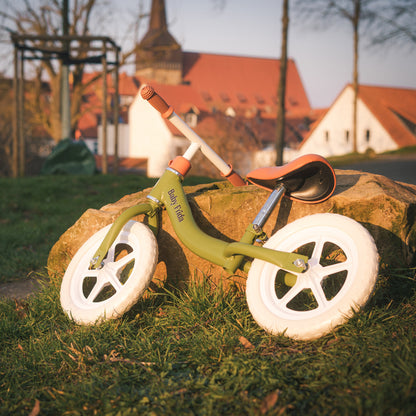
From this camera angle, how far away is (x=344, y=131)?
40281mm

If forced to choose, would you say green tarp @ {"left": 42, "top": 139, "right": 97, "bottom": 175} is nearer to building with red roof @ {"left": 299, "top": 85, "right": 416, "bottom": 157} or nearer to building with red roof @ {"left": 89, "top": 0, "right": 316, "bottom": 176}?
building with red roof @ {"left": 89, "top": 0, "right": 316, "bottom": 176}

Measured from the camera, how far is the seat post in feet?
9.22

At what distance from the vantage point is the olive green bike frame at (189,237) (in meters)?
2.63

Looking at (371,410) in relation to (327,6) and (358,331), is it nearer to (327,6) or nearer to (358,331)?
(358,331)

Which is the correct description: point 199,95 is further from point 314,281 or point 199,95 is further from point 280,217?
point 314,281

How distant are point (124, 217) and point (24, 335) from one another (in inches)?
40.9

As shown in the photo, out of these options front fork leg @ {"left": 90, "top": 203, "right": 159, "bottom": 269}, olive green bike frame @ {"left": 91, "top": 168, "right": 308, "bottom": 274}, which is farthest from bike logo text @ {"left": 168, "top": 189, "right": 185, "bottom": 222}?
front fork leg @ {"left": 90, "top": 203, "right": 159, "bottom": 269}

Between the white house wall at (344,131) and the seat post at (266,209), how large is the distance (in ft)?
122

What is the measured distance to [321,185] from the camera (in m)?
3.01

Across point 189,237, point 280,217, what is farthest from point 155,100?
point 280,217

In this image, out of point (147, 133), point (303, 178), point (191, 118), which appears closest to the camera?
point (303, 178)

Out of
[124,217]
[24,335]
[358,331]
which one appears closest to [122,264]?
[124,217]

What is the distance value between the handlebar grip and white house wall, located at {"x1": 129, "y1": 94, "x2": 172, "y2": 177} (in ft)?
126

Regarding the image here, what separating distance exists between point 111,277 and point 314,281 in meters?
1.37
